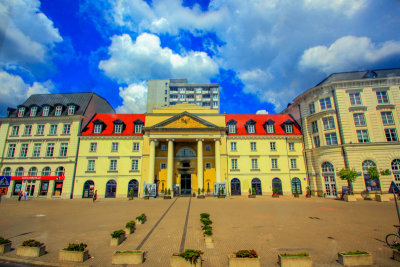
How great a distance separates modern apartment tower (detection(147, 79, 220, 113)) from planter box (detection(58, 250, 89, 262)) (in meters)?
79.4

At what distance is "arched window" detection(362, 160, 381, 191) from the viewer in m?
30.4

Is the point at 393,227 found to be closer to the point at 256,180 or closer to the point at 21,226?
the point at 256,180

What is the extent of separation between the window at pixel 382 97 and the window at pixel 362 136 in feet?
19.2

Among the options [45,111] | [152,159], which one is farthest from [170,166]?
[45,111]

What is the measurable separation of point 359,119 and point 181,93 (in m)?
65.5

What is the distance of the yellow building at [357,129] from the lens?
31.1 m

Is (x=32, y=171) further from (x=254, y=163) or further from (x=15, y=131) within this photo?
(x=254, y=163)

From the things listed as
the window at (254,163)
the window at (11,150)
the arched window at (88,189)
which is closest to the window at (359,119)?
the window at (254,163)

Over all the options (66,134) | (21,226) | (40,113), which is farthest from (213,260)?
(40,113)

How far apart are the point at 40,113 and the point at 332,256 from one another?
5023cm

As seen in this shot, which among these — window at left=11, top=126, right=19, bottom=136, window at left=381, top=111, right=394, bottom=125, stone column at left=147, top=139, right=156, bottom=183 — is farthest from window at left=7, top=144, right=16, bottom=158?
window at left=381, top=111, right=394, bottom=125

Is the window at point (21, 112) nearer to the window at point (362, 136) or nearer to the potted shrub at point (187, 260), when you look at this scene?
the potted shrub at point (187, 260)

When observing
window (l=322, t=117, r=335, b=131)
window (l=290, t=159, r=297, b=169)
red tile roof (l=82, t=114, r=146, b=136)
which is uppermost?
red tile roof (l=82, t=114, r=146, b=136)

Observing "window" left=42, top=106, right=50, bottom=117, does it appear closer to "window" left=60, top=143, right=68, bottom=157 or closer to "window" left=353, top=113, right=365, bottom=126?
"window" left=60, top=143, right=68, bottom=157
